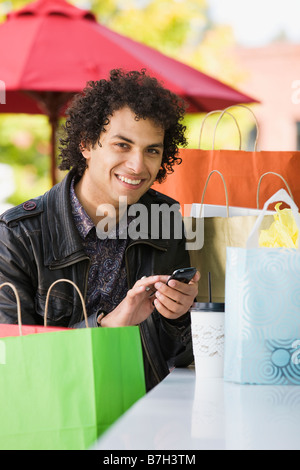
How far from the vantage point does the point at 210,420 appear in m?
1.22

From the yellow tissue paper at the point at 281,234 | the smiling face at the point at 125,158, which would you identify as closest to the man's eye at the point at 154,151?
the smiling face at the point at 125,158

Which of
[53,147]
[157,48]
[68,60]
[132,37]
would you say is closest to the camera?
[68,60]

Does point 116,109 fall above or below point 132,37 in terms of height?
below

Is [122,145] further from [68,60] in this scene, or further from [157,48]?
[157,48]

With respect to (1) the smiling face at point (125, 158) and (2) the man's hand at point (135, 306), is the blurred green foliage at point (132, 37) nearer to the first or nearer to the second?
(1) the smiling face at point (125, 158)

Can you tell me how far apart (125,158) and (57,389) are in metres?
1.02

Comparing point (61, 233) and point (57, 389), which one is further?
point (61, 233)

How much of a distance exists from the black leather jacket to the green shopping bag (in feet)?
2.14

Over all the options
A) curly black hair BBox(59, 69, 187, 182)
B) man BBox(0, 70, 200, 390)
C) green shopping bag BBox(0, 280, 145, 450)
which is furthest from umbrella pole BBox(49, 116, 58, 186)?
green shopping bag BBox(0, 280, 145, 450)

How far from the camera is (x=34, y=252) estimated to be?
2086mm

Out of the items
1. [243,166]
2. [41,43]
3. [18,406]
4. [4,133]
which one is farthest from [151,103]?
[4,133]

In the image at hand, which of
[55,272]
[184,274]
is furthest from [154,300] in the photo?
[55,272]

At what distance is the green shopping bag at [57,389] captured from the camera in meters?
1.31

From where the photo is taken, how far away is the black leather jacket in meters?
2.08
